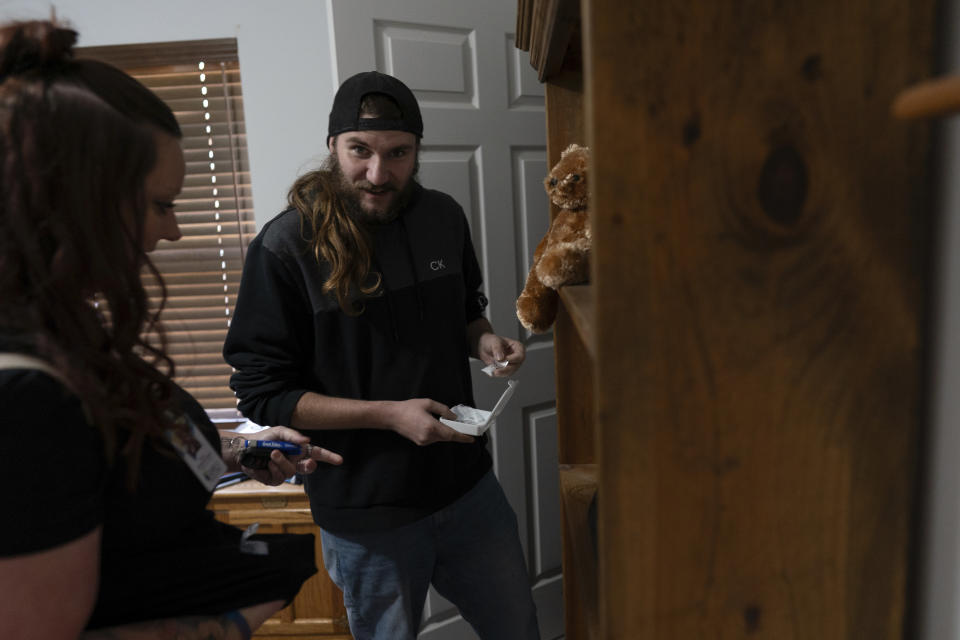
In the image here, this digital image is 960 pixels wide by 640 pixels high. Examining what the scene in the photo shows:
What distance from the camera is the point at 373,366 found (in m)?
1.32

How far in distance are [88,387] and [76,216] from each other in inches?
6.5

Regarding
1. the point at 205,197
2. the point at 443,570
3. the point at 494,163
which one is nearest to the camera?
the point at 443,570

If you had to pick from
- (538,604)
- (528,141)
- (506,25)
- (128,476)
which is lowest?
(538,604)

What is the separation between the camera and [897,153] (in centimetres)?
42

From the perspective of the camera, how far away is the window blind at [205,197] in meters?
2.20

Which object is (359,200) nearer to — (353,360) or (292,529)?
(353,360)

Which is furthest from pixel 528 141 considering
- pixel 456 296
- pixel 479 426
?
pixel 479 426

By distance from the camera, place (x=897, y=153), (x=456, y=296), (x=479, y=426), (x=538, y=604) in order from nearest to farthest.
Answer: (x=897, y=153) < (x=479, y=426) < (x=456, y=296) < (x=538, y=604)

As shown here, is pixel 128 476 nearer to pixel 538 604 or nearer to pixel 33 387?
pixel 33 387

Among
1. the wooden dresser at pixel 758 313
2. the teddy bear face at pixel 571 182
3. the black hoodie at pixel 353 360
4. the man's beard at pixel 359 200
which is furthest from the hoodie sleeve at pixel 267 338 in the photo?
the wooden dresser at pixel 758 313

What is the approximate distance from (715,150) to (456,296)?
103 cm

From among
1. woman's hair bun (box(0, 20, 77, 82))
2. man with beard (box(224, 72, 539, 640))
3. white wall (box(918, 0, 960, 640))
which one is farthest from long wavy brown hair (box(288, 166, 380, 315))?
white wall (box(918, 0, 960, 640))

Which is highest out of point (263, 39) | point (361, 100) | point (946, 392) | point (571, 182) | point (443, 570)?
point (263, 39)

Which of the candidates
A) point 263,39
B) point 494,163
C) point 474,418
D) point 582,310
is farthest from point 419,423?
point 263,39
